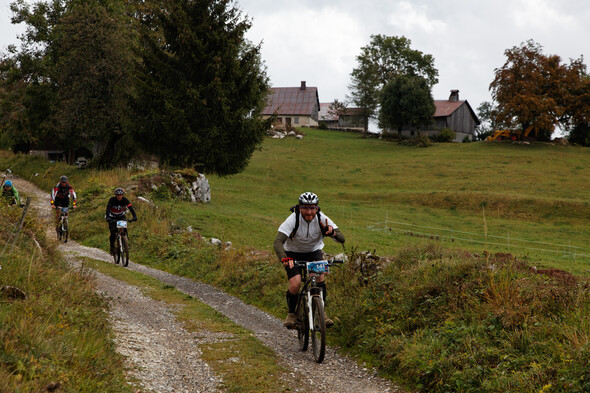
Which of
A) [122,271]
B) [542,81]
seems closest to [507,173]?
[542,81]

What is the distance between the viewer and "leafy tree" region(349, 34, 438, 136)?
8338 cm

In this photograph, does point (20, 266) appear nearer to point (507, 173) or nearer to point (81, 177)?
point (81, 177)

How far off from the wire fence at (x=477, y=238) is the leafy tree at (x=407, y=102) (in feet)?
144

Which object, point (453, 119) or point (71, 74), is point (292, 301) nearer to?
point (71, 74)

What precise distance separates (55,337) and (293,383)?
3025 millimetres

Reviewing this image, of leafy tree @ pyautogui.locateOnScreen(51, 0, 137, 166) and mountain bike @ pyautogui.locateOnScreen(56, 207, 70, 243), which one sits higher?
leafy tree @ pyautogui.locateOnScreen(51, 0, 137, 166)

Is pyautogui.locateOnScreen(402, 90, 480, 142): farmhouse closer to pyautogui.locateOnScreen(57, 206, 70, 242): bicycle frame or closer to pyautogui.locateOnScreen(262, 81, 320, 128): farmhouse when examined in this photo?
pyautogui.locateOnScreen(262, 81, 320, 128): farmhouse

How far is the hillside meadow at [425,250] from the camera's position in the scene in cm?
623

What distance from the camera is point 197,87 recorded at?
2992cm

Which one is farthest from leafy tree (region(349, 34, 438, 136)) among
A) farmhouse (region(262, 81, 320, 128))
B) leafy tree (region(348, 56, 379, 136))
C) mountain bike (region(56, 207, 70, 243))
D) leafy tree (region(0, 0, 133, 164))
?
mountain bike (region(56, 207, 70, 243))

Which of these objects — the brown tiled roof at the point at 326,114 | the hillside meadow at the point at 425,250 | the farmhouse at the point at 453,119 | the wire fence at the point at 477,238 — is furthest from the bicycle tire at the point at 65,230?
the brown tiled roof at the point at 326,114

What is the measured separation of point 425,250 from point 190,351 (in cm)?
499

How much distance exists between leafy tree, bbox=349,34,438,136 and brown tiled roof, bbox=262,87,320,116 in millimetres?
20329

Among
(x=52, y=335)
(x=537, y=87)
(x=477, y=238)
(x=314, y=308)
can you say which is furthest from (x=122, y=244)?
(x=537, y=87)
